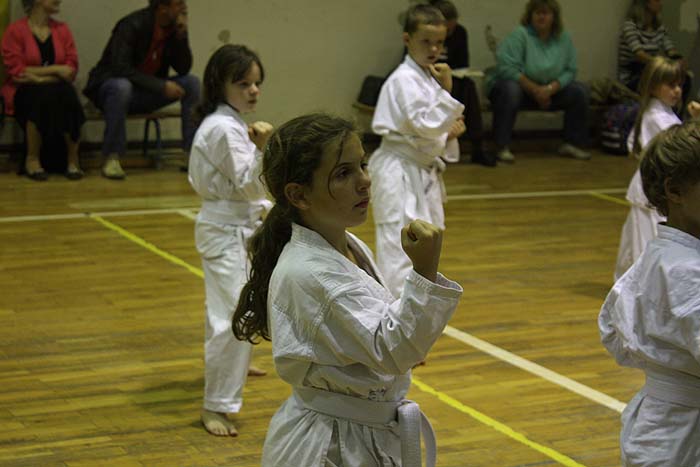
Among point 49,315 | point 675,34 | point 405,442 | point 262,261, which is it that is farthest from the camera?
point 675,34

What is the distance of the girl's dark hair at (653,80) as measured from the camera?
19.7ft

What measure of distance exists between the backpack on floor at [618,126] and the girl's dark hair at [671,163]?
364 inches

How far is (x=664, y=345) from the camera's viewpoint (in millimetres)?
2574

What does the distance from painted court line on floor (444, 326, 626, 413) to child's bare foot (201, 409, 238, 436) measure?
1448 millimetres

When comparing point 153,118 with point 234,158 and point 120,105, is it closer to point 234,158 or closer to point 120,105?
point 120,105

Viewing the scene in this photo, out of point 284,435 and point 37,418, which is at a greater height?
point 284,435

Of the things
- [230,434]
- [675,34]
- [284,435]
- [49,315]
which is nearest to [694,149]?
[284,435]

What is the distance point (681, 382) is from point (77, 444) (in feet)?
7.89

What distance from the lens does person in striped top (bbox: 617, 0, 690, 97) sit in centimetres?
1221

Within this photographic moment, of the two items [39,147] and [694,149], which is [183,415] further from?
[39,147]

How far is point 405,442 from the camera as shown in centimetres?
246

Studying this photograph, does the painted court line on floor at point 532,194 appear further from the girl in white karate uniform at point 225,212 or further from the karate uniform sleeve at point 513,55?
the girl in white karate uniform at point 225,212

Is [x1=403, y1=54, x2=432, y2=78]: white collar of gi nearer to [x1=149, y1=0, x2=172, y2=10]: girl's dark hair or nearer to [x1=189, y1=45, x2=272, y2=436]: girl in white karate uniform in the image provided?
[x1=189, y1=45, x2=272, y2=436]: girl in white karate uniform

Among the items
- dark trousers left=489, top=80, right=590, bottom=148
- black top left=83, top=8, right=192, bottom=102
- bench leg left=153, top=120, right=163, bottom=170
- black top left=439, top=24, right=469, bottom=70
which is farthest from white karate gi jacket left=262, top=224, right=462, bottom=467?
dark trousers left=489, top=80, right=590, bottom=148
